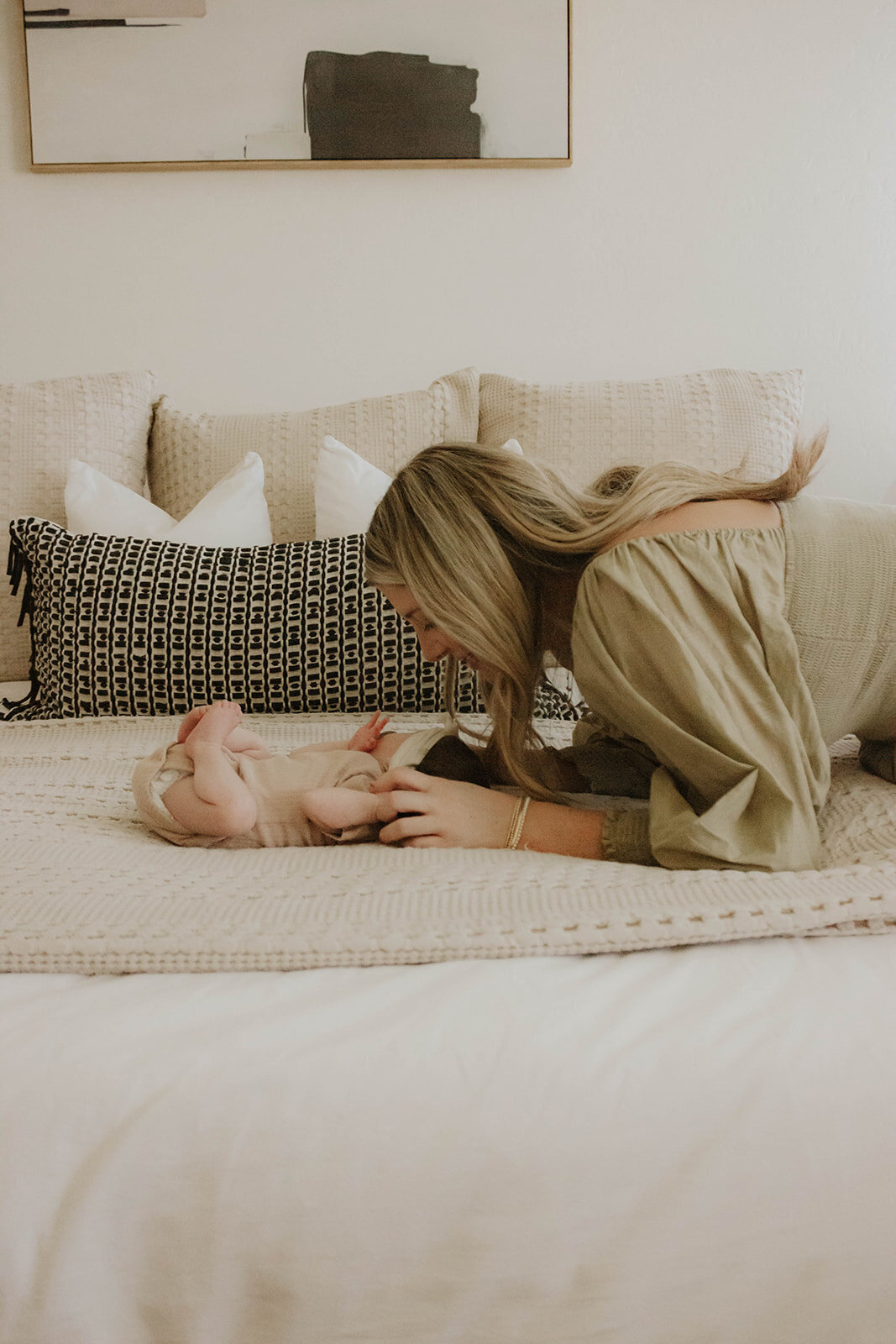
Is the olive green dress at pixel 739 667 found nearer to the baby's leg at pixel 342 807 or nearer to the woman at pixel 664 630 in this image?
the woman at pixel 664 630

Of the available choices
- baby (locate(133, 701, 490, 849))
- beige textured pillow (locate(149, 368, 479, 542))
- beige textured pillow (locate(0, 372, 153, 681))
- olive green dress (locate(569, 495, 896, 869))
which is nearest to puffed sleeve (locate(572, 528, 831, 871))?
olive green dress (locate(569, 495, 896, 869))

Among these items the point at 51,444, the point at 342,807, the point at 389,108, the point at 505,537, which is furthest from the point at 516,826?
the point at 389,108

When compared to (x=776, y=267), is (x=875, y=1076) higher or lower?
lower

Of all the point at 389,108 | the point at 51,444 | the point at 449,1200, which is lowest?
the point at 449,1200

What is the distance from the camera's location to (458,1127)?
0.53m

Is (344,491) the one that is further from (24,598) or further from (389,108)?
(389,108)

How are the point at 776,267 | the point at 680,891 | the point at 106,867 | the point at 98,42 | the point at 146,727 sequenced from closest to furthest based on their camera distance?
the point at 680,891 < the point at 106,867 < the point at 146,727 < the point at 98,42 < the point at 776,267

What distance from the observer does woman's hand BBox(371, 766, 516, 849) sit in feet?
2.90

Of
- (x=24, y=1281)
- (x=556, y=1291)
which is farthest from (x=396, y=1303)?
(x=24, y=1281)

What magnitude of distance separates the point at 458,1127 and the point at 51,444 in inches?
57.4

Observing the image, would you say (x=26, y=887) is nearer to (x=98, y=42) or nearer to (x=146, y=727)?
(x=146, y=727)

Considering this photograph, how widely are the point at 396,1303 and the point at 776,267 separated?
6.48 feet

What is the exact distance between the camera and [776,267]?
6.48 ft

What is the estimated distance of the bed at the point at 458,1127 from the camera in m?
0.51
